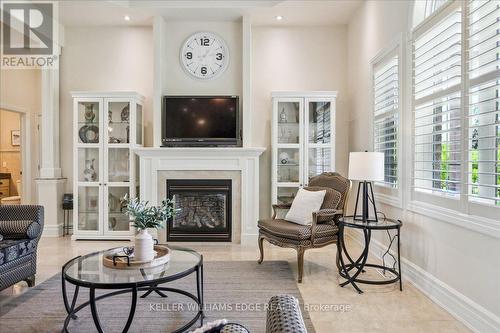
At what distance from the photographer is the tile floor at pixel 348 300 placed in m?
2.36

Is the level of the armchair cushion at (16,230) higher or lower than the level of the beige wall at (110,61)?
lower

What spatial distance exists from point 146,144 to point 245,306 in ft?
11.1

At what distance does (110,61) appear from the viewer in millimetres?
5285

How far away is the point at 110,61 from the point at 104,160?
163cm

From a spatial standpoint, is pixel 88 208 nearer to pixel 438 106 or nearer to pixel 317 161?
pixel 317 161

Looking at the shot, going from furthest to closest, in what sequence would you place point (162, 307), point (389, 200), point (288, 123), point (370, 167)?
1. point (288, 123)
2. point (389, 200)
3. point (370, 167)
4. point (162, 307)

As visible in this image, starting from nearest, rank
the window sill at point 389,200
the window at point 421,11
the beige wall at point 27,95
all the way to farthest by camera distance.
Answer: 1. the window at point 421,11
2. the window sill at point 389,200
3. the beige wall at point 27,95

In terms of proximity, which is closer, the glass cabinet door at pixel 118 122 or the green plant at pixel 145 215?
the green plant at pixel 145 215

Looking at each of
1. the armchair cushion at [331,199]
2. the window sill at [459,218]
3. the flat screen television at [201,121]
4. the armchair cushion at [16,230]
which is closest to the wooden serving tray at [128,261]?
the armchair cushion at [16,230]

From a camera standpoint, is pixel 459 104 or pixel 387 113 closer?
pixel 459 104

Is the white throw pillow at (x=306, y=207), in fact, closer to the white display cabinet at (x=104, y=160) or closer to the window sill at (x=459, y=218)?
the window sill at (x=459, y=218)

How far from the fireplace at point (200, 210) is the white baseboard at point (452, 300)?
7.85 ft

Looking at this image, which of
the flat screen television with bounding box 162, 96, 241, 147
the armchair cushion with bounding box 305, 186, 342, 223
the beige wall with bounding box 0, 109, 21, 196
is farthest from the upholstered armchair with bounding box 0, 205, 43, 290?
the beige wall with bounding box 0, 109, 21, 196

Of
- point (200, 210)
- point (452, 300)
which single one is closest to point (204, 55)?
point (200, 210)
